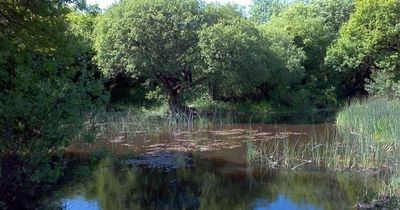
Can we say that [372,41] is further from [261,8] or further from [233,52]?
[261,8]

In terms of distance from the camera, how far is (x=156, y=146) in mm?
17609

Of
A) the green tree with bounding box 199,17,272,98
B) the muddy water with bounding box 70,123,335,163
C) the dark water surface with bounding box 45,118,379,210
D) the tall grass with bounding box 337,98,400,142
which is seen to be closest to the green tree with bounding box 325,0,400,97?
the green tree with bounding box 199,17,272,98

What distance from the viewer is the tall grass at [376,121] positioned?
14711 millimetres

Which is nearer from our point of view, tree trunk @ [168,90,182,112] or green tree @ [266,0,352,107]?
tree trunk @ [168,90,182,112]

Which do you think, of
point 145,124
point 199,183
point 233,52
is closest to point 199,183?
point 199,183

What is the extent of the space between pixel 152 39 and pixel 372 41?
44.6 feet

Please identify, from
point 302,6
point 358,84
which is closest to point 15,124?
point 358,84

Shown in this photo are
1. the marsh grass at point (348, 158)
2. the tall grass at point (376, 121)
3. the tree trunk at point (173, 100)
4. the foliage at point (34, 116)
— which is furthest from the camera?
the tree trunk at point (173, 100)

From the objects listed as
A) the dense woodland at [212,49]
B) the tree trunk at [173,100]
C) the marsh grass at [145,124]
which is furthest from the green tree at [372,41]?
the tree trunk at [173,100]

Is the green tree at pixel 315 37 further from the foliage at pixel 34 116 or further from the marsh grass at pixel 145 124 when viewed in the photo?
the foliage at pixel 34 116

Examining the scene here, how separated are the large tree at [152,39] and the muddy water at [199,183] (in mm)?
9074

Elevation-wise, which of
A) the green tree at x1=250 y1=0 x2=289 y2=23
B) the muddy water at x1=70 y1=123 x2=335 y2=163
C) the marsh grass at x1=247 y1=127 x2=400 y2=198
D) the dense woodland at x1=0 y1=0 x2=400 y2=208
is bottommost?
the marsh grass at x1=247 y1=127 x2=400 y2=198

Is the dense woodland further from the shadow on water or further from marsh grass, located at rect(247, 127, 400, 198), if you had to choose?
marsh grass, located at rect(247, 127, 400, 198)

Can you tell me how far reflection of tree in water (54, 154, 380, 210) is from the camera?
10680 millimetres
